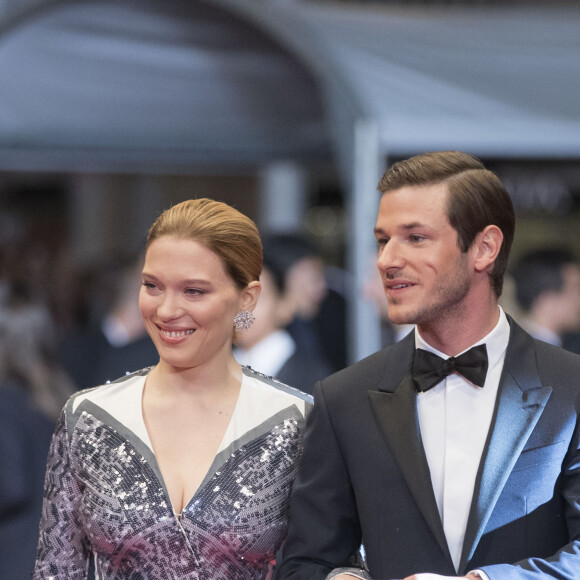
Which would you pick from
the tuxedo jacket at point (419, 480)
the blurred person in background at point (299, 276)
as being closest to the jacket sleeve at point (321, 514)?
the tuxedo jacket at point (419, 480)

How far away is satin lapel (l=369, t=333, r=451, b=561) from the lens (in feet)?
7.26

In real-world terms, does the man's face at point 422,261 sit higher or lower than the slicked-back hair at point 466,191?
lower

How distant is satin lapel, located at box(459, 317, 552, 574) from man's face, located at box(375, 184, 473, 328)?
8.0 inches

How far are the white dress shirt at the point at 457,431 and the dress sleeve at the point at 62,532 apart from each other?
880 millimetres

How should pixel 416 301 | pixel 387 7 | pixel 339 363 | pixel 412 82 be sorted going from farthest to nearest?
pixel 339 363, pixel 387 7, pixel 412 82, pixel 416 301

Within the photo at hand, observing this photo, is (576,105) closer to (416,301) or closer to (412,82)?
(412,82)

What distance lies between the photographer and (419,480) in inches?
87.8

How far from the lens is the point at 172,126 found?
6.21 metres

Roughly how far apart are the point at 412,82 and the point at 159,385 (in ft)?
9.16

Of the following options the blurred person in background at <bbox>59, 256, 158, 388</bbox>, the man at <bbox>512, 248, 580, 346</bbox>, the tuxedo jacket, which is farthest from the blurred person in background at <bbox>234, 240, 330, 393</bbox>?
the tuxedo jacket

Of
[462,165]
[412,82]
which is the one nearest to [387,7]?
[412,82]

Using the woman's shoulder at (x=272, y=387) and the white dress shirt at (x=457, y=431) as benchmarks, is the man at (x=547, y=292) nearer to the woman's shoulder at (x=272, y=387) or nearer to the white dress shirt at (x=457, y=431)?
the woman's shoulder at (x=272, y=387)

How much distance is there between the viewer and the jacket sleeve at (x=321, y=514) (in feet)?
7.73

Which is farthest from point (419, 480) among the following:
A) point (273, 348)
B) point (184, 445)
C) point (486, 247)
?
point (273, 348)
